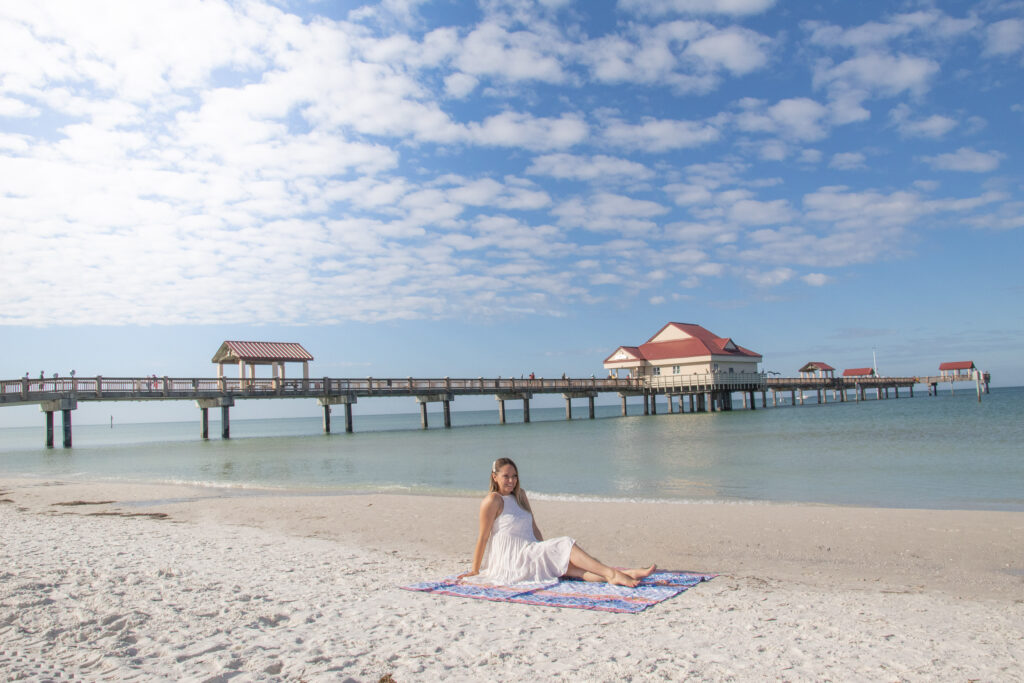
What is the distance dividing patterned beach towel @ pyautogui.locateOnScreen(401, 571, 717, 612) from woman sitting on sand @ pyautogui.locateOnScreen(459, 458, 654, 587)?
10cm

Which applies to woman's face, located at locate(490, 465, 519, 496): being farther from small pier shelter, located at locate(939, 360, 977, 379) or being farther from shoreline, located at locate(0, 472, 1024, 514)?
small pier shelter, located at locate(939, 360, 977, 379)

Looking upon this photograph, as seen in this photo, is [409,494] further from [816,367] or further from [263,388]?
[816,367]

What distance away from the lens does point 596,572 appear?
5.45 metres

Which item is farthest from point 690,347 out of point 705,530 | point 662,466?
point 705,530

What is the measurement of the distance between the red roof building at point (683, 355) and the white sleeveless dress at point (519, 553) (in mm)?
52624

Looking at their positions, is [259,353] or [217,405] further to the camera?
[259,353]

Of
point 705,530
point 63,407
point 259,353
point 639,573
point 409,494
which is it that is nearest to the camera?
point 639,573

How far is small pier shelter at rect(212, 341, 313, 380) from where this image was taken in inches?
1476

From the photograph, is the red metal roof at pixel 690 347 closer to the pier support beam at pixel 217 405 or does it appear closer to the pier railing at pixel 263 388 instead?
the pier railing at pixel 263 388

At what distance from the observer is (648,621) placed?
15.1 ft

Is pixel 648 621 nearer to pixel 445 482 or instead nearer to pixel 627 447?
pixel 445 482

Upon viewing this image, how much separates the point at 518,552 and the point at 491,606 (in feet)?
2.25

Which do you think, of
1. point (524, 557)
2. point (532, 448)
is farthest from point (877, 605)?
point (532, 448)

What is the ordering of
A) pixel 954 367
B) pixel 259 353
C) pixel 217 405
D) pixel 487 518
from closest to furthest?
pixel 487 518
pixel 217 405
pixel 259 353
pixel 954 367
